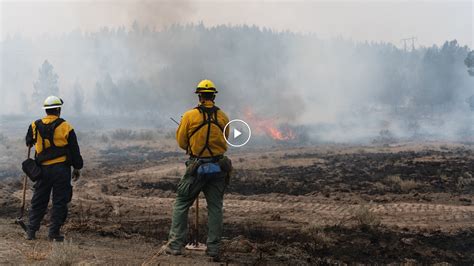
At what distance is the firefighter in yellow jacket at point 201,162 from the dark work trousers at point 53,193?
5.27ft

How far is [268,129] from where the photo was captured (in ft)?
131

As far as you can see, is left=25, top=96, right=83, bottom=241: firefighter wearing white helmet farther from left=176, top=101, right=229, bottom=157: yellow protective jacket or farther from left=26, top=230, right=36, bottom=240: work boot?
left=176, top=101, right=229, bottom=157: yellow protective jacket

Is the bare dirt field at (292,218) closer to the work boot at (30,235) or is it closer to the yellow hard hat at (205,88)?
the work boot at (30,235)

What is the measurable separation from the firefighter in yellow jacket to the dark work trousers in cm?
161

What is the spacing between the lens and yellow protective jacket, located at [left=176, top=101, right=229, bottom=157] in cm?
568

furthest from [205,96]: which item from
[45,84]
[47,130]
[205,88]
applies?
[45,84]

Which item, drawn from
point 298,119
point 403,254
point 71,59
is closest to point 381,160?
point 403,254

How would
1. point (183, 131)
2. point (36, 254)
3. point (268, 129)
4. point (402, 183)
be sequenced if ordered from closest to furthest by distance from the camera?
point (36, 254), point (183, 131), point (402, 183), point (268, 129)

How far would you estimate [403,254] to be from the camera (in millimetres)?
6852

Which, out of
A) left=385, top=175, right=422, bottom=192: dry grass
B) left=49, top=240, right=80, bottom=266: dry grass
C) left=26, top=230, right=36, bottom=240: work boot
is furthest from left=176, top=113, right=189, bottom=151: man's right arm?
left=385, top=175, right=422, bottom=192: dry grass

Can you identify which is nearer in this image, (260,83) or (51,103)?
(51,103)

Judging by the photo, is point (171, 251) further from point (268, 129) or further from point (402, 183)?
point (268, 129)

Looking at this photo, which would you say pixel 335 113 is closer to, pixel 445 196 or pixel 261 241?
pixel 445 196

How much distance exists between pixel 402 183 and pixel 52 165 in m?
10.4
